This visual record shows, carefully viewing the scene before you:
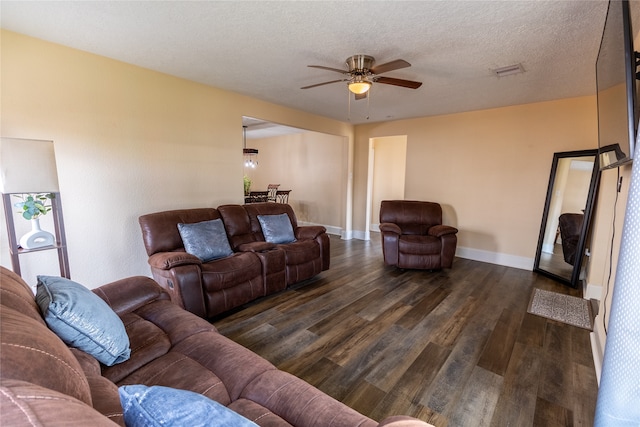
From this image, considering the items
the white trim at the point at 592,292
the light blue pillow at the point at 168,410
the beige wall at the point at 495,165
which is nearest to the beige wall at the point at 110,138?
the light blue pillow at the point at 168,410

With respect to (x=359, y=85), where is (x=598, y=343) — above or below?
below

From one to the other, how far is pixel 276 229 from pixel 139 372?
234 cm

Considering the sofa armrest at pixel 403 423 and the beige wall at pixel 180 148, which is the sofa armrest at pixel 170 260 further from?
the sofa armrest at pixel 403 423

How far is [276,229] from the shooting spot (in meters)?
3.49

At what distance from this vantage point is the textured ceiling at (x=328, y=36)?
5.81 feet


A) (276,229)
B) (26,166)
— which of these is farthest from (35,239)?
(276,229)

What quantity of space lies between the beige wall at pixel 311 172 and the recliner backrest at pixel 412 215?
4.90 ft

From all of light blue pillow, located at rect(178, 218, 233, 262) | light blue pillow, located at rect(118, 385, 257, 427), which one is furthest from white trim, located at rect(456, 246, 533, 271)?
light blue pillow, located at rect(118, 385, 257, 427)

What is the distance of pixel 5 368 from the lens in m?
0.54

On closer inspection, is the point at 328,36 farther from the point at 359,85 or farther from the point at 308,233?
the point at 308,233

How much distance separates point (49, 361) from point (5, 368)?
14 cm

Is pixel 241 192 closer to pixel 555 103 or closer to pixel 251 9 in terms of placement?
pixel 251 9

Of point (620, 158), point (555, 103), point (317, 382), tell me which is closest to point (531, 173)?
point (555, 103)

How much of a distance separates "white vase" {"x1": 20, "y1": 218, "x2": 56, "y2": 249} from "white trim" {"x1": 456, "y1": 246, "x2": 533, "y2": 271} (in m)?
5.16
